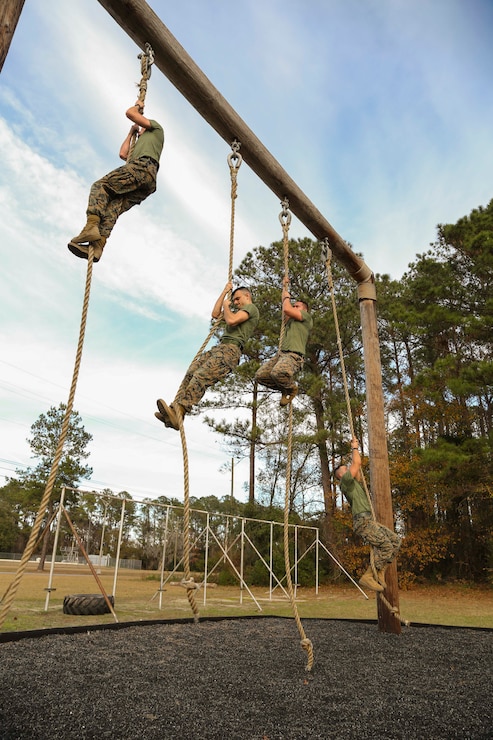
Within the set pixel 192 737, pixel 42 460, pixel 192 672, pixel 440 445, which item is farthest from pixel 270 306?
pixel 42 460

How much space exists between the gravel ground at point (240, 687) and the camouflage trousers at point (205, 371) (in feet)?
5.04

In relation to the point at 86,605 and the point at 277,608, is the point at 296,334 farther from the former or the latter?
the point at 277,608

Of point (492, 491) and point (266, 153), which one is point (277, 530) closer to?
point (492, 491)

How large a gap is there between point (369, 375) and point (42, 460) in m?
19.7

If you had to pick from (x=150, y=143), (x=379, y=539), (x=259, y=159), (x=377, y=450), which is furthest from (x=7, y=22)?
(x=377, y=450)

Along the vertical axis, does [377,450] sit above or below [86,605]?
above

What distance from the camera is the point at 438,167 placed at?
234 inches

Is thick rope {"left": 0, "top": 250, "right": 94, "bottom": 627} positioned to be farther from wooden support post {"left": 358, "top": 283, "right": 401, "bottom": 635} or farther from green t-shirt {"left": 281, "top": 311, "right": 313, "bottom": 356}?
wooden support post {"left": 358, "top": 283, "right": 401, "bottom": 635}

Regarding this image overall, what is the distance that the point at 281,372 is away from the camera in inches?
144

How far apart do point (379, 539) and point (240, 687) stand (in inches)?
73.8

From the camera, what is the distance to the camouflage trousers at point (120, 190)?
8.27 feet

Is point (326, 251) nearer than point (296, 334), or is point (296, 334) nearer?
point (296, 334)

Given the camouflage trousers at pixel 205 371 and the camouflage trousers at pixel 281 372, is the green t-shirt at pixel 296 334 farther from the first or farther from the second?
the camouflage trousers at pixel 205 371

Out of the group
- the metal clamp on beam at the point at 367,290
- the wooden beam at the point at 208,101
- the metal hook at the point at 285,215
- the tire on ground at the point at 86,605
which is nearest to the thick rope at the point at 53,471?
the wooden beam at the point at 208,101
